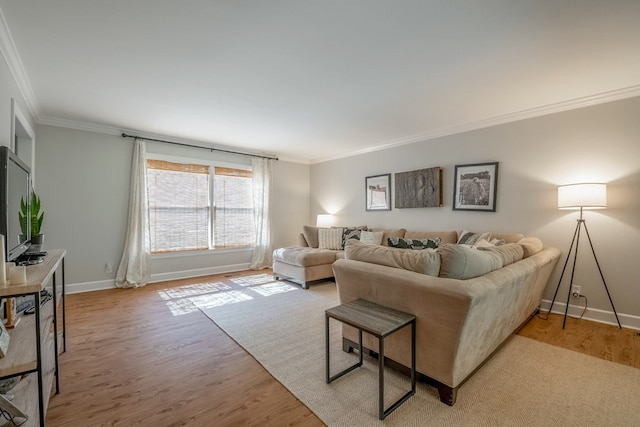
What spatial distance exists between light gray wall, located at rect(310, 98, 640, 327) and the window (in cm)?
344

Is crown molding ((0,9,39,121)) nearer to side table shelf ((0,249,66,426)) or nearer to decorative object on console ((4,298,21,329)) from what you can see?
side table shelf ((0,249,66,426))

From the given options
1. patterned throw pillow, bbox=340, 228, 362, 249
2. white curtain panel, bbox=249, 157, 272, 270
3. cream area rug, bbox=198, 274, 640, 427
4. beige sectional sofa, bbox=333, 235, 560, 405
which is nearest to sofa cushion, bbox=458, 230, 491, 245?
cream area rug, bbox=198, 274, 640, 427

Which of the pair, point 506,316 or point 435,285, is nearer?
point 435,285

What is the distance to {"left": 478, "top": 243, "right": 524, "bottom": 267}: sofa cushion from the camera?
6.81 feet

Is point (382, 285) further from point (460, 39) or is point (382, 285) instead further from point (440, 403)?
point (460, 39)

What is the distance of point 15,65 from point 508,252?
4339mm

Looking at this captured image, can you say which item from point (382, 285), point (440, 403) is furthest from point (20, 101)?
point (440, 403)

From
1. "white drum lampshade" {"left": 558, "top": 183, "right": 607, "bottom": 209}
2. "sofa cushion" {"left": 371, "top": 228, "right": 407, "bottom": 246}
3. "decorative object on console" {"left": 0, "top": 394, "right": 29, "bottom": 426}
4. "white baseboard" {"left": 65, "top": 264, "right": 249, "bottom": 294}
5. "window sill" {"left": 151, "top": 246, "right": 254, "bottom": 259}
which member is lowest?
"white baseboard" {"left": 65, "top": 264, "right": 249, "bottom": 294}

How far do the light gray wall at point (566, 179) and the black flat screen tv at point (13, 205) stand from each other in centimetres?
450

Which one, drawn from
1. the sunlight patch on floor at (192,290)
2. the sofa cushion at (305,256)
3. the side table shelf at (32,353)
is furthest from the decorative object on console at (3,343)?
the sofa cushion at (305,256)

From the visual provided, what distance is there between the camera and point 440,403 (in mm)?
1672

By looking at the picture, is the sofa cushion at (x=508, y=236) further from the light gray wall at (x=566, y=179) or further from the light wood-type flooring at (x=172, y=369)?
the light wood-type flooring at (x=172, y=369)

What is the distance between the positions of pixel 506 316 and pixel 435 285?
0.94 m

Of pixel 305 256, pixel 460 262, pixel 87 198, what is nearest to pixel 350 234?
pixel 305 256
